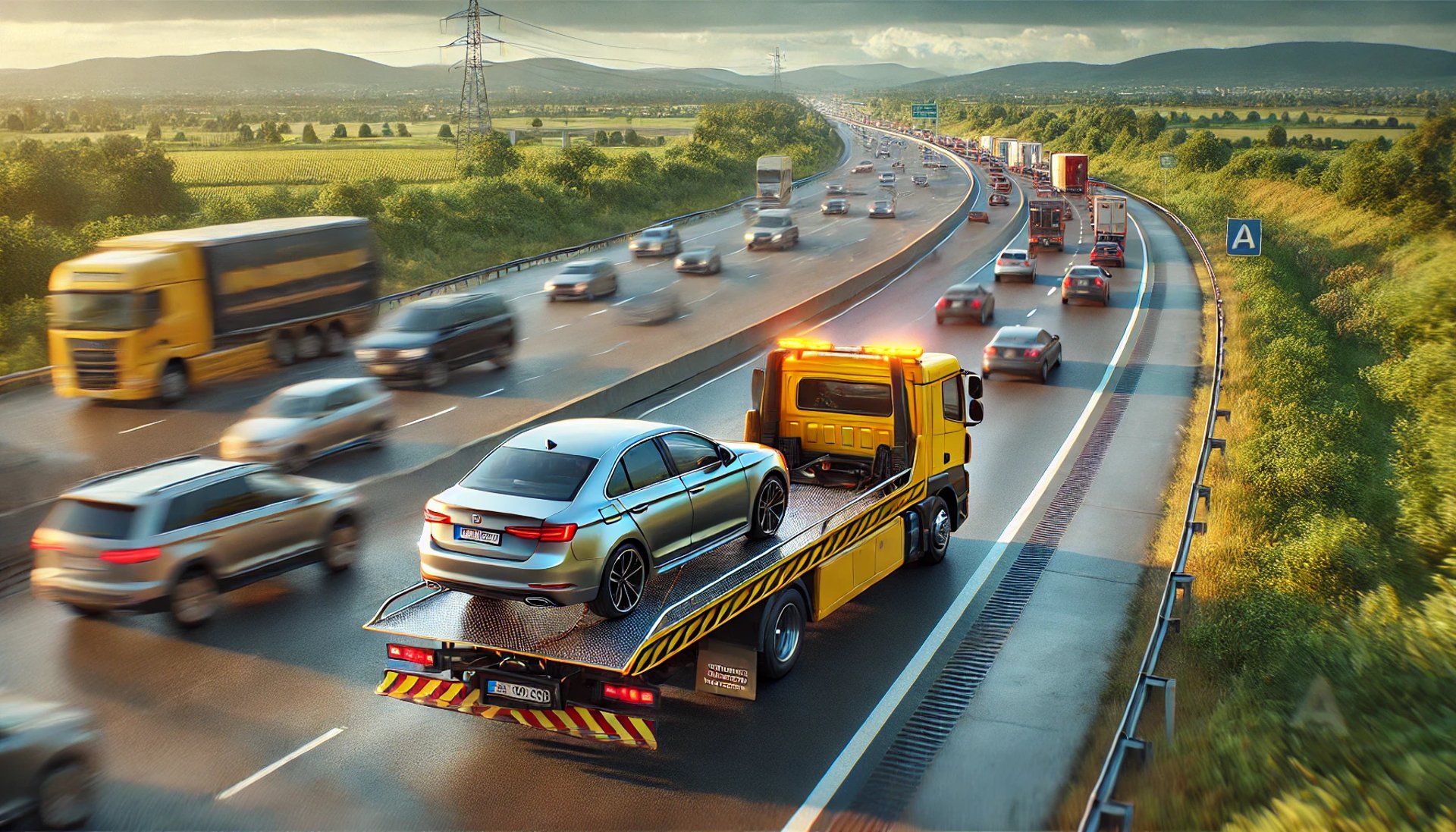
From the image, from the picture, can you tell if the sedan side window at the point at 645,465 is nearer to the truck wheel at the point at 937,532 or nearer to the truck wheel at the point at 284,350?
the truck wheel at the point at 937,532

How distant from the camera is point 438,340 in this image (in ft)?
87.3

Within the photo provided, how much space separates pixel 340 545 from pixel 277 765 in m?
5.08

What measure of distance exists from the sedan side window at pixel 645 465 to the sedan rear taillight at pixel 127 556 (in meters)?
5.28

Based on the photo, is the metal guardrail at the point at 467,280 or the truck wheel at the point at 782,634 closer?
the truck wheel at the point at 782,634

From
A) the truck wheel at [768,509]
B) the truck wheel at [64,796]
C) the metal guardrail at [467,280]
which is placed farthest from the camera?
the metal guardrail at [467,280]

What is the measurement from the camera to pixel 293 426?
19266mm

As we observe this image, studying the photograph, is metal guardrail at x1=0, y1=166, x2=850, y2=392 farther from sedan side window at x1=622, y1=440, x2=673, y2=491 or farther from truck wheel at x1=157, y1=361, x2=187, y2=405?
sedan side window at x1=622, y1=440, x2=673, y2=491

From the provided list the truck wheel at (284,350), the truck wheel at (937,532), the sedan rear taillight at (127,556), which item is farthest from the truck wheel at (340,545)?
the truck wheel at (284,350)

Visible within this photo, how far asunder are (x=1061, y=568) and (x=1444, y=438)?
25.1 feet

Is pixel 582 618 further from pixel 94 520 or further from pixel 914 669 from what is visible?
pixel 94 520

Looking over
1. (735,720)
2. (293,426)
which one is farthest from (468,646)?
(293,426)

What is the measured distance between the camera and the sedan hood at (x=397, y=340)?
26328 mm

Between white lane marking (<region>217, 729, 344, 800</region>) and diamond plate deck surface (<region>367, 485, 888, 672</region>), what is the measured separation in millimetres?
1071

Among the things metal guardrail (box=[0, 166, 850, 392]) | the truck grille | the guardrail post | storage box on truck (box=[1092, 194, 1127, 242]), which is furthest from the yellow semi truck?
storage box on truck (box=[1092, 194, 1127, 242])
